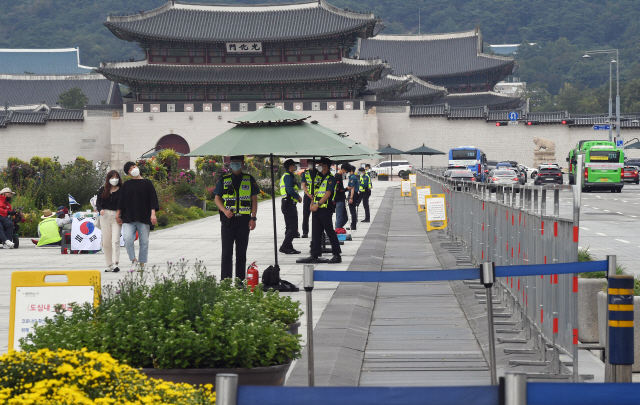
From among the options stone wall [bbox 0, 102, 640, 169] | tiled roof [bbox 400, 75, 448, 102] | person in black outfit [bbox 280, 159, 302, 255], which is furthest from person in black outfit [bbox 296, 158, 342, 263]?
tiled roof [bbox 400, 75, 448, 102]

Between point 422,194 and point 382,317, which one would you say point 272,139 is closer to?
point 382,317

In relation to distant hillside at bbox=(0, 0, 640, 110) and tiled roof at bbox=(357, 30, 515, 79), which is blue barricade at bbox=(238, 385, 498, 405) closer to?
tiled roof at bbox=(357, 30, 515, 79)

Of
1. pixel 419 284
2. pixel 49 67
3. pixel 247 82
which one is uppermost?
pixel 49 67

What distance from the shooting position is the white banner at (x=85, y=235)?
16750mm

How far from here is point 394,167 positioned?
227 ft

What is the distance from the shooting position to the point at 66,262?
1505cm

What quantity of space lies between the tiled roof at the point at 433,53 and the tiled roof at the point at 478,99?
2444 mm

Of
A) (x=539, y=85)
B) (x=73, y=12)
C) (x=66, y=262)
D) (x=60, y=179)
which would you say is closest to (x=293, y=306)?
(x=66, y=262)

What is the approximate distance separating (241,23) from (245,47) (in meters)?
2.83

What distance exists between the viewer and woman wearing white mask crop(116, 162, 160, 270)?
1297cm

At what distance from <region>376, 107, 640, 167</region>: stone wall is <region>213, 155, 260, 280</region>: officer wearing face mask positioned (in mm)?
60081

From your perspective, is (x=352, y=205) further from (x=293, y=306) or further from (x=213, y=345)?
(x=213, y=345)

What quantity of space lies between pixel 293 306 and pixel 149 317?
5.18 feet

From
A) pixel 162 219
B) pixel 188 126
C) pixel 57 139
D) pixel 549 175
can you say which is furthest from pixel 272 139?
pixel 57 139
